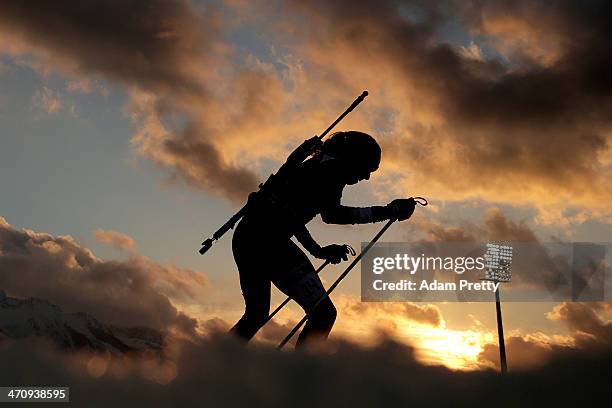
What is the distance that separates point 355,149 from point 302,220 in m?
1.23

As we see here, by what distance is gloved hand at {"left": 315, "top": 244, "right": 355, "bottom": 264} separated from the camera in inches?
382

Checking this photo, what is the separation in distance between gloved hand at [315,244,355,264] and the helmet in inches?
46.7

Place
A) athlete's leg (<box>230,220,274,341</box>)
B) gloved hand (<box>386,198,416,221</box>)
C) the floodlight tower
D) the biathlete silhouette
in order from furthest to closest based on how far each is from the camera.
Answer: the floodlight tower
gloved hand (<box>386,198,416,221</box>)
athlete's leg (<box>230,220,274,341</box>)
the biathlete silhouette

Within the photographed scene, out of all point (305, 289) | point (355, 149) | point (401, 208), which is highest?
point (355, 149)

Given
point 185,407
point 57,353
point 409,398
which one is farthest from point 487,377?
point 57,353

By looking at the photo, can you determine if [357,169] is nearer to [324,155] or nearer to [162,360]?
[324,155]

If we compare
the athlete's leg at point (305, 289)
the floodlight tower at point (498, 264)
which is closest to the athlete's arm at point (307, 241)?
the athlete's leg at point (305, 289)

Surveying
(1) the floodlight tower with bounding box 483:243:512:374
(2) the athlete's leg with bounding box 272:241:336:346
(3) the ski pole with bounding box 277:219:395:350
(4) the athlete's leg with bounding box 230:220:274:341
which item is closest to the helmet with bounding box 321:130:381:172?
(3) the ski pole with bounding box 277:219:395:350

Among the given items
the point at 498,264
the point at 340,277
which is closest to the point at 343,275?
the point at 340,277

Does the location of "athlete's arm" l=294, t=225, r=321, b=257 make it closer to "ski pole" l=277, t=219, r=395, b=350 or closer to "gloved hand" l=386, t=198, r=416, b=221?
"ski pole" l=277, t=219, r=395, b=350

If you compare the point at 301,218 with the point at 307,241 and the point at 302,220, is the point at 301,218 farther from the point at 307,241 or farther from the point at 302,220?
the point at 307,241

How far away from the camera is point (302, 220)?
9.58 meters

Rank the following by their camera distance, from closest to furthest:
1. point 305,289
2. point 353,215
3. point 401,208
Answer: point 305,289, point 353,215, point 401,208

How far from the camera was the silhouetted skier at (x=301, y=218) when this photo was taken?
30.9 feet
